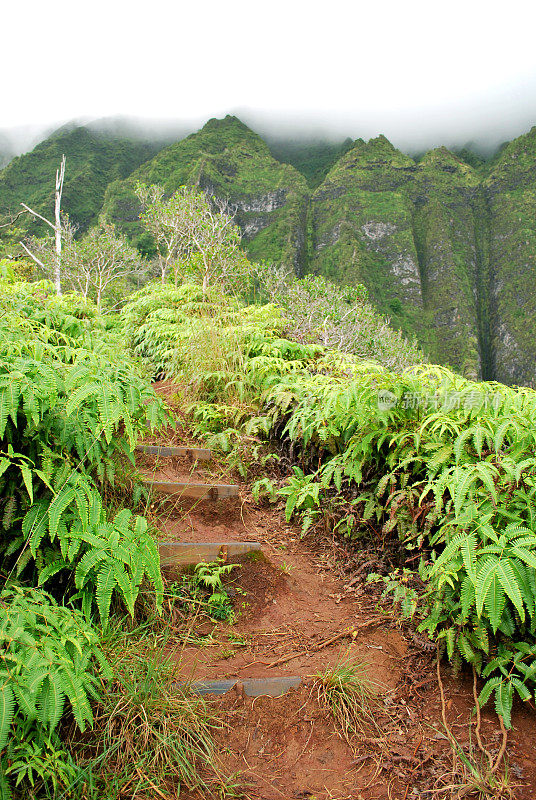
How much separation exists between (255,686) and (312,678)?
27 cm

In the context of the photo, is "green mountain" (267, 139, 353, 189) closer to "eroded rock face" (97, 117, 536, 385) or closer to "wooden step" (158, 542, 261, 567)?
"eroded rock face" (97, 117, 536, 385)

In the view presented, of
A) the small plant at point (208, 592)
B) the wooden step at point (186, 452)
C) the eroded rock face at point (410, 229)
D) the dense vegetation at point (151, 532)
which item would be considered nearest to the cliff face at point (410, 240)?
the eroded rock face at point (410, 229)

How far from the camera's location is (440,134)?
15800cm

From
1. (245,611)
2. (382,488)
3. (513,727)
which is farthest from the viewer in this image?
(382,488)

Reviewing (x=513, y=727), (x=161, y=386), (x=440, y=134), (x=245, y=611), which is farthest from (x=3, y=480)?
(x=440, y=134)

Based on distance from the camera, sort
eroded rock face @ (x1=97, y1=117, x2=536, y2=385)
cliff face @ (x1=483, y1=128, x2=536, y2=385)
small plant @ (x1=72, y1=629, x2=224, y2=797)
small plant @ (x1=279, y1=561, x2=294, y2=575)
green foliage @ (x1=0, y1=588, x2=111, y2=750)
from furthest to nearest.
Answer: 1. cliff face @ (x1=483, y1=128, x2=536, y2=385)
2. eroded rock face @ (x1=97, y1=117, x2=536, y2=385)
3. small plant @ (x1=279, y1=561, x2=294, y2=575)
4. small plant @ (x1=72, y1=629, x2=224, y2=797)
5. green foliage @ (x1=0, y1=588, x2=111, y2=750)

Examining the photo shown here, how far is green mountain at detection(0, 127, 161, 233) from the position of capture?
179ft

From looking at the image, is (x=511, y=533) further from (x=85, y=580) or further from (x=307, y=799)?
(x=85, y=580)

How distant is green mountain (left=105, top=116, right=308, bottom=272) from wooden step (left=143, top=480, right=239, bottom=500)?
2729 inches

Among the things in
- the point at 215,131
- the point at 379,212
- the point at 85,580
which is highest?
the point at 215,131

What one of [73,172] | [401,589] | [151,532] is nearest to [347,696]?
[401,589]

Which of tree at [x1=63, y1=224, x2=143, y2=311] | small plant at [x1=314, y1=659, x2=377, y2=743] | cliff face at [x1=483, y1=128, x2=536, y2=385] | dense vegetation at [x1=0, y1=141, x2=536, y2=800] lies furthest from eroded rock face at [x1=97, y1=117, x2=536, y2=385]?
small plant at [x1=314, y1=659, x2=377, y2=743]

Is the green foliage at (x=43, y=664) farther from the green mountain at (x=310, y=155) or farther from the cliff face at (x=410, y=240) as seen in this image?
the green mountain at (x=310, y=155)

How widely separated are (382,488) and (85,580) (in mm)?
1757
